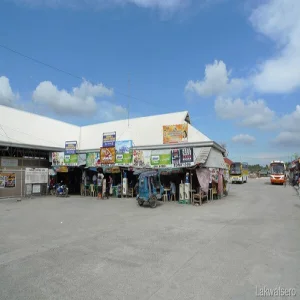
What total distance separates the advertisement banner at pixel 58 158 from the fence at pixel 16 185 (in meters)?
2.44

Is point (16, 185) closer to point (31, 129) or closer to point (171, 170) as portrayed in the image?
point (31, 129)

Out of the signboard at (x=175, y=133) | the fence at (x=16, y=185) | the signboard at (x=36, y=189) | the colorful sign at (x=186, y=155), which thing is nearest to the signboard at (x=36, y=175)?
the fence at (x=16, y=185)

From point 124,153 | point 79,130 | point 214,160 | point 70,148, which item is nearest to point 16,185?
point 70,148

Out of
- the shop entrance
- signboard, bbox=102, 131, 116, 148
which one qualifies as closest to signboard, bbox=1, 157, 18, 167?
the shop entrance

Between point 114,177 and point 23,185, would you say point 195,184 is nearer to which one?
point 114,177

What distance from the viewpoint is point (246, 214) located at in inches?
466

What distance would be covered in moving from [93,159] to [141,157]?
4.36m

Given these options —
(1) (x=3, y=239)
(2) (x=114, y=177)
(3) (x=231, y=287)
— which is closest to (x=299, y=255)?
(3) (x=231, y=287)

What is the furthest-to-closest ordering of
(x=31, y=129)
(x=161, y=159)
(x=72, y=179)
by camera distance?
(x=31, y=129)
(x=72, y=179)
(x=161, y=159)

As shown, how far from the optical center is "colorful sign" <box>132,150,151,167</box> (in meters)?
19.9

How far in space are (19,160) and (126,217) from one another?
13777 mm

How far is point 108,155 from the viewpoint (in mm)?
20984

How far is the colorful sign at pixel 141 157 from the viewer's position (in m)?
19.9

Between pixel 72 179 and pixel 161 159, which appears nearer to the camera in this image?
pixel 161 159
